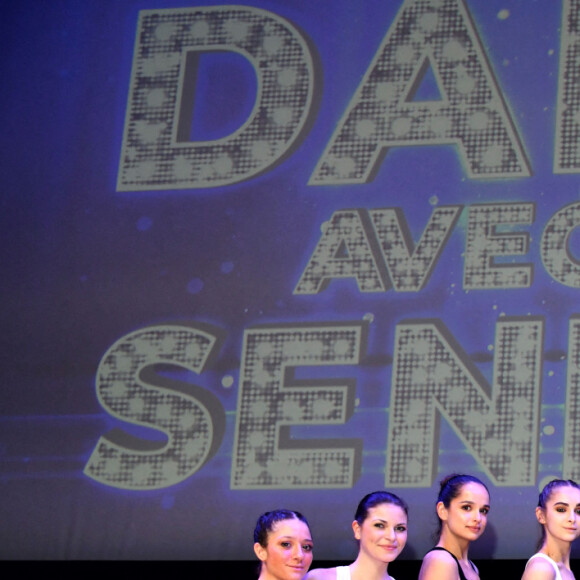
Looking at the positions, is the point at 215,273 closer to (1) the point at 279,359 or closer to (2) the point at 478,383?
(1) the point at 279,359

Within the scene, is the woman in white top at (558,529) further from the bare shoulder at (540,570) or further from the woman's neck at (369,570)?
the woman's neck at (369,570)

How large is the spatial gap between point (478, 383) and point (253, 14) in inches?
69.4

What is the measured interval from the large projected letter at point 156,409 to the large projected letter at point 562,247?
123 cm

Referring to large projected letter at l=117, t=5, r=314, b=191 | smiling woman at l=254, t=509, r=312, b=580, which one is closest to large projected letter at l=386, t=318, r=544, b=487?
smiling woman at l=254, t=509, r=312, b=580

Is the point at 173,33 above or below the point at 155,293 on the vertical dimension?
above

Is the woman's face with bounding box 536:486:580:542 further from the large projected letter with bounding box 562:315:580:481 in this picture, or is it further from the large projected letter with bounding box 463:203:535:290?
the large projected letter with bounding box 463:203:535:290

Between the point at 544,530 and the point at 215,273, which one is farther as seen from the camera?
the point at 215,273

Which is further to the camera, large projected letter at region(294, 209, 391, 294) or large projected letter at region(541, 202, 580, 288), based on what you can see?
large projected letter at region(294, 209, 391, 294)

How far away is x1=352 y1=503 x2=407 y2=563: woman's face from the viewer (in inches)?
150

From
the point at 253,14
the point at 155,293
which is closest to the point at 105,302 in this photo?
the point at 155,293

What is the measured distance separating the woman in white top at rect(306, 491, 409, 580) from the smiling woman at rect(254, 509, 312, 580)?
14 cm

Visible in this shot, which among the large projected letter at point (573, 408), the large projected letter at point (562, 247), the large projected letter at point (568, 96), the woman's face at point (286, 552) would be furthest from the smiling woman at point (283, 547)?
the large projected letter at point (568, 96)

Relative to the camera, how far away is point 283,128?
503 centimetres

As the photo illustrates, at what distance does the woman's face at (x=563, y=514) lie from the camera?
12.7ft
